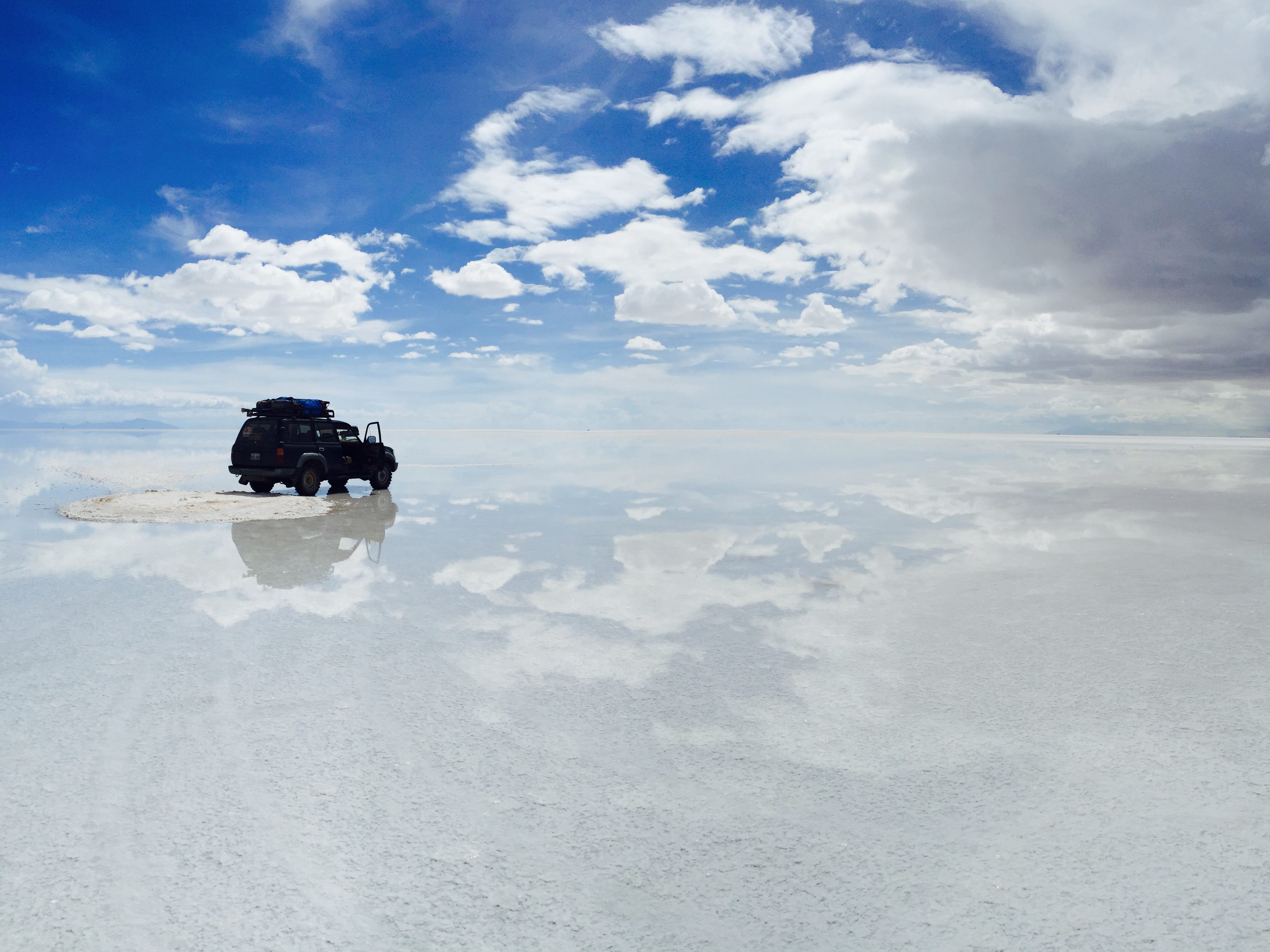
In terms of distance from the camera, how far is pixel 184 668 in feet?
22.8

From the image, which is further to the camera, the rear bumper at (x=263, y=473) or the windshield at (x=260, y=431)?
the windshield at (x=260, y=431)

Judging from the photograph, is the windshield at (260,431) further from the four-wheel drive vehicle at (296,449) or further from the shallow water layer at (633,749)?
the shallow water layer at (633,749)

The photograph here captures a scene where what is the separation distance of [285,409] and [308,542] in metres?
9.23

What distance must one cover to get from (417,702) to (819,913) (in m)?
3.55

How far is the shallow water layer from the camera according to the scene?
3.61 meters

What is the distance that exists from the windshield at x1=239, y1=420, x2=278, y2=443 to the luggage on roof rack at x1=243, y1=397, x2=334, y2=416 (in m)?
0.20

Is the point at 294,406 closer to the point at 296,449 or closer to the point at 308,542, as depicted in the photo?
the point at 296,449

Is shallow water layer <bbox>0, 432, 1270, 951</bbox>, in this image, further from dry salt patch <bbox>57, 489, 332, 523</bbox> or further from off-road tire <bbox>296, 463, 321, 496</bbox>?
off-road tire <bbox>296, 463, 321, 496</bbox>

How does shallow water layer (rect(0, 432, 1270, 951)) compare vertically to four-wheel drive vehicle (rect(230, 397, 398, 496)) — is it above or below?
below

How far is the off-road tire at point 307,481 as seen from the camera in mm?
21844

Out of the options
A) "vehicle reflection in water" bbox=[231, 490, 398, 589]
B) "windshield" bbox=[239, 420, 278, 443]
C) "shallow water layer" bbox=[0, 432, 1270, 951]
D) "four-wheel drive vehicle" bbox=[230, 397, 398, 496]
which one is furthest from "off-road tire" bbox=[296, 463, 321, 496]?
"shallow water layer" bbox=[0, 432, 1270, 951]

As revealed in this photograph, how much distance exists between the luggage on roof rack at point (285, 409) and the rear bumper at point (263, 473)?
4.72 ft

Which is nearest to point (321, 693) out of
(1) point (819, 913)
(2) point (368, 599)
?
(2) point (368, 599)

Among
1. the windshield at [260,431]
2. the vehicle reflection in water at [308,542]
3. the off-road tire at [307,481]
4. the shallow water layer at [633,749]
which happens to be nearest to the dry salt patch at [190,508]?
the off-road tire at [307,481]
